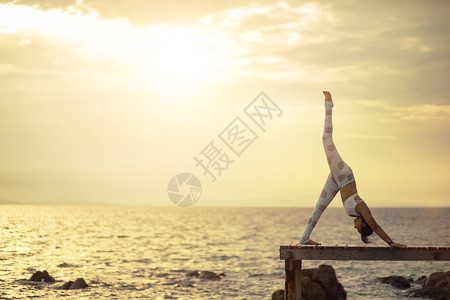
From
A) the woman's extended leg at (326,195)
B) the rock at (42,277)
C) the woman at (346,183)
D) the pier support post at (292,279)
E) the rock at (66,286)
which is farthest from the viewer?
the rock at (42,277)

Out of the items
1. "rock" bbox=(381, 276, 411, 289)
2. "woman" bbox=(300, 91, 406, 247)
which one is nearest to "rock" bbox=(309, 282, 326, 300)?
"rock" bbox=(381, 276, 411, 289)

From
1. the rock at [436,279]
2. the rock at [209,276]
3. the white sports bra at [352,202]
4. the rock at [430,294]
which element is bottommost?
the rock at [209,276]

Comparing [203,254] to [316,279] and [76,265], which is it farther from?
[316,279]

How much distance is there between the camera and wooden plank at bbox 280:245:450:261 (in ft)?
39.6

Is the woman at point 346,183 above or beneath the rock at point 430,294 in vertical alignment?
above

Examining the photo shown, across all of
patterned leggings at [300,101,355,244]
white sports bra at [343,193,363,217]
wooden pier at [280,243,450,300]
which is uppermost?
patterned leggings at [300,101,355,244]

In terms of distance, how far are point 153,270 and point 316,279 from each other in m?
18.9

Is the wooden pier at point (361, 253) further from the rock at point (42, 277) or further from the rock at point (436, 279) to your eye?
the rock at point (42, 277)

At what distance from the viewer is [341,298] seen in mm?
25781

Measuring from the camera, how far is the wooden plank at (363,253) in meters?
12.1

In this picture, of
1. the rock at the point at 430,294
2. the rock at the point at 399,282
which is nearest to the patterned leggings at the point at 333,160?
the rock at the point at 430,294

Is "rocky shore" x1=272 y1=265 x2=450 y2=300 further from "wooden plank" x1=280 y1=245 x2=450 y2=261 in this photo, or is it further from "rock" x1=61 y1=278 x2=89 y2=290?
"rock" x1=61 y1=278 x2=89 y2=290

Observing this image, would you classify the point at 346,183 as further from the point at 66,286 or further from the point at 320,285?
the point at 66,286

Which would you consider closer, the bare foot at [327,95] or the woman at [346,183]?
the woman at [346,183]
